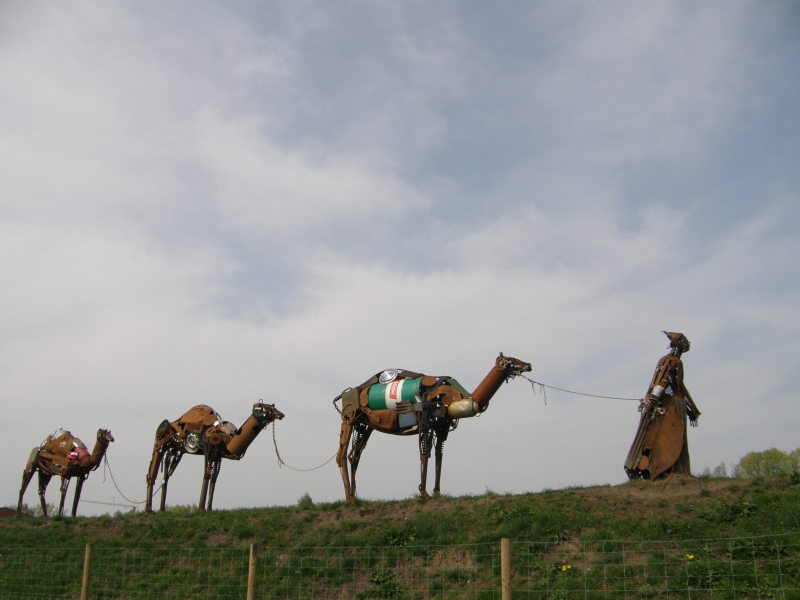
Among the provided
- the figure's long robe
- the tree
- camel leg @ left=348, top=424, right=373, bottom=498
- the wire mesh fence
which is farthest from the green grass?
the tree

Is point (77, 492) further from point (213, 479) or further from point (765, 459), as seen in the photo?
point (765, 459)

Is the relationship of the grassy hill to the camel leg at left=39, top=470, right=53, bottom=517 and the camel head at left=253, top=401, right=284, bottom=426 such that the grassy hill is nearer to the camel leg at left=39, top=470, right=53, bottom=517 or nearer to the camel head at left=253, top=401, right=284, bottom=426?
the camel head at left=253, top=401, right=284, bottom=426

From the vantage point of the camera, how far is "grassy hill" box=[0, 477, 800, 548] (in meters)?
14.2

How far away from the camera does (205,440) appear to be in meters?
25.6

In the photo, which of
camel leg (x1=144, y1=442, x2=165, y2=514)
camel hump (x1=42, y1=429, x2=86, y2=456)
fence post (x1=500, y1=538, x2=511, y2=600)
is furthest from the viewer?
camel hump (x1=42, y1=429, x2=86, y2=456)

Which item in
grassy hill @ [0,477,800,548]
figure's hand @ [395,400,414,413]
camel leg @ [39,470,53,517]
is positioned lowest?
grassy hill @ [0,477,800,548]

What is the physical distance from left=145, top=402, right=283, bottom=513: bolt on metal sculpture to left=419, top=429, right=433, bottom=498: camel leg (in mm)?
7275

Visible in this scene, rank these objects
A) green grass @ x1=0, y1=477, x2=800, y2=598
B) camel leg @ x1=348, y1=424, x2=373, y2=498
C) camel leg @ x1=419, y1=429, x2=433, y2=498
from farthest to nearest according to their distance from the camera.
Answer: camel leg @ x1=348, y1=424, x2=373, y2=498
camel leg @ x1=419, y1=429, x2=433, y2=498
green grass @ x1=0, y1=477, x2=800, y2=598

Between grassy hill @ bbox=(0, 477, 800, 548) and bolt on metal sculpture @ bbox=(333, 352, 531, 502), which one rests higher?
bolt on metal sculpture @ bbox=(333, 352, 531, 502)

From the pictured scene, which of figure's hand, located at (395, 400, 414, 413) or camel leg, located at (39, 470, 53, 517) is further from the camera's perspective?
camel leg, located at (39, 470, 53, 517)

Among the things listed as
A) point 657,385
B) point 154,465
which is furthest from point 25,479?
point 657,385

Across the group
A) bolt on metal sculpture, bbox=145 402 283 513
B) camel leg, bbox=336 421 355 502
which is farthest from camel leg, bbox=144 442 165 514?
camel leg, bbox=336 421 355 502

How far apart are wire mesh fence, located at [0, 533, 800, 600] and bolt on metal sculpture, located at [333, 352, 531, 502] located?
456 cm

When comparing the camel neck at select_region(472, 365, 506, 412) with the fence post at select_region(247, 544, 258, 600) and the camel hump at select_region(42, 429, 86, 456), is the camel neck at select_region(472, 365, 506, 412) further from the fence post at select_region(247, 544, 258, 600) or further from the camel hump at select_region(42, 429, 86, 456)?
the camel hump at select_region(42, 429, 86, 456)
